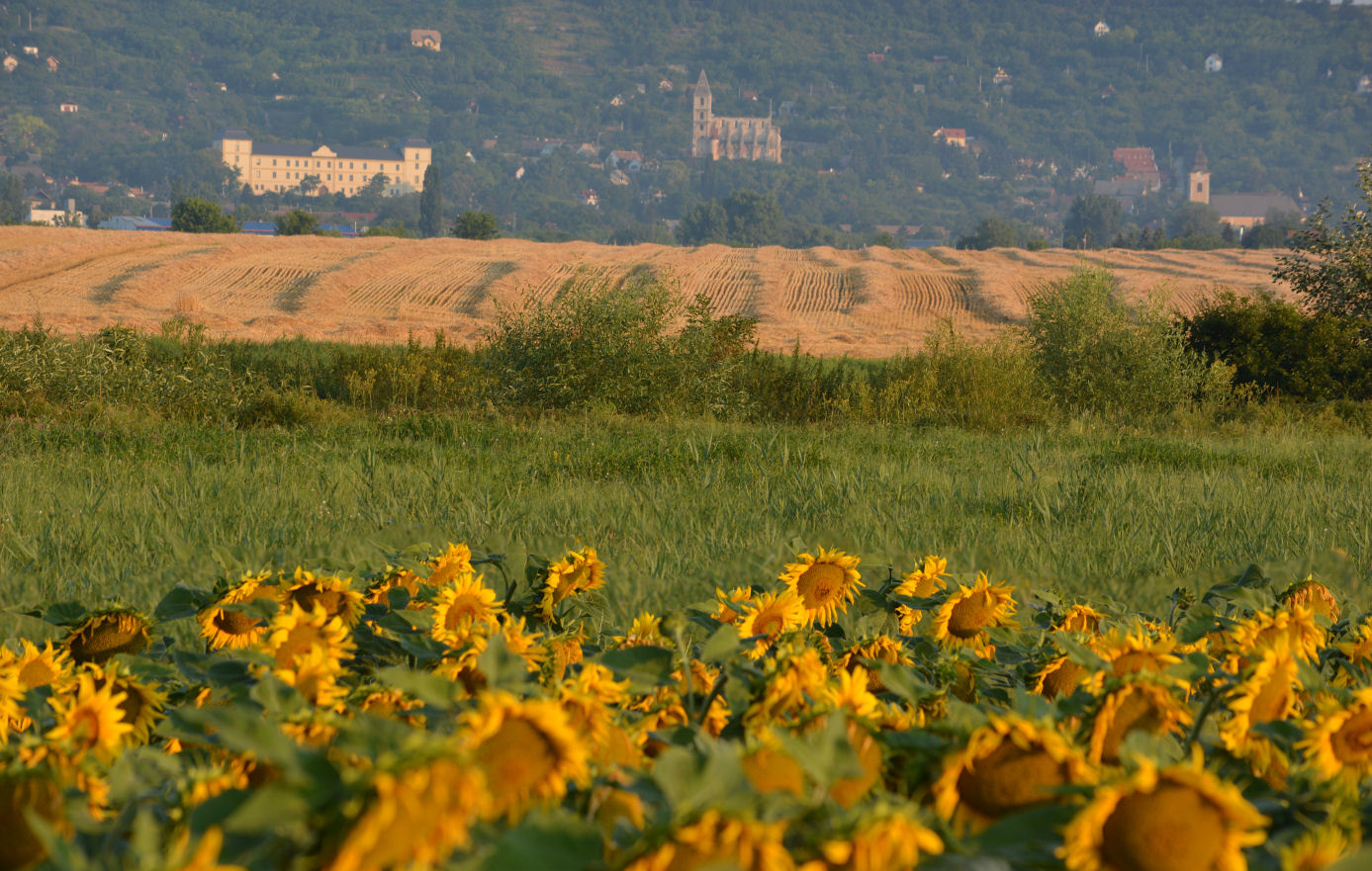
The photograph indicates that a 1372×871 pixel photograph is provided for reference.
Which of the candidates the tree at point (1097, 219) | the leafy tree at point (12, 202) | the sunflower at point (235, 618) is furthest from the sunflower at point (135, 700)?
the leafy tree at point (12, 202)

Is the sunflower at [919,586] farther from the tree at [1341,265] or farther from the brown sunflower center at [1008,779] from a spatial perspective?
the tree at [1341,265]

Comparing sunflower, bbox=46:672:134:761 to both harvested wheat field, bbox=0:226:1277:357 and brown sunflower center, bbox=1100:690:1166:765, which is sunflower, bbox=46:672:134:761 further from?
harvested wheat field, bbox=0:226:1277:357

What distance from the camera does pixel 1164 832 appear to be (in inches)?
33.6

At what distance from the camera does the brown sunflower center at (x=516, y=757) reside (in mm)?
889

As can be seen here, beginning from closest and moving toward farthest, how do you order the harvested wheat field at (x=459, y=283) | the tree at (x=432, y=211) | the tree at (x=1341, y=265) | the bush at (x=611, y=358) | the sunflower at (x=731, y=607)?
1. the sunflower at (x=731, y=607)
2. the bush at (x=611, y=358)
3. the tree at (x=1341, y=265)
4. the harvested wheat field at (x=459, y=283)
5. the tree at (x=432, y=211)

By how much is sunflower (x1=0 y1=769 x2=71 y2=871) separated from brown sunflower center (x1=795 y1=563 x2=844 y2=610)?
1.38m

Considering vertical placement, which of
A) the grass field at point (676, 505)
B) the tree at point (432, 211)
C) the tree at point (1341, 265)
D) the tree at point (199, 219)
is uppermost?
the tree at point (432, 211)

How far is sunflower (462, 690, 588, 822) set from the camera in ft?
2.91

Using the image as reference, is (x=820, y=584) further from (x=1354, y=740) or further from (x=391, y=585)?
(x=1354, y=740)

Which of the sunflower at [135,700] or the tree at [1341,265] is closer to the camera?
the sunflower at [135,700]

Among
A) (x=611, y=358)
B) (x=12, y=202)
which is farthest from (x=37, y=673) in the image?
(x=12, y=202)

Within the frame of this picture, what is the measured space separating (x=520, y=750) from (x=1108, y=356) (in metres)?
15.2

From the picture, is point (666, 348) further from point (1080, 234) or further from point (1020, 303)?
point (1080, 234)

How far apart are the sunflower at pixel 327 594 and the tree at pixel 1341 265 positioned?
1708 cm
